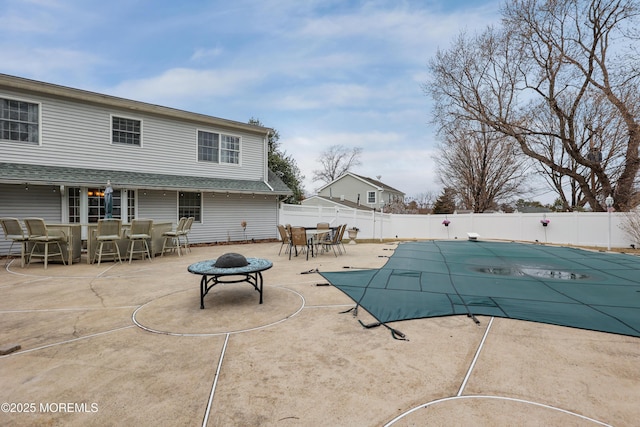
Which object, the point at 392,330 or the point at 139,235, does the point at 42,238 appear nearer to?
the point at 139,235

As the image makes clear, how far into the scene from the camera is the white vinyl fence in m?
13.0

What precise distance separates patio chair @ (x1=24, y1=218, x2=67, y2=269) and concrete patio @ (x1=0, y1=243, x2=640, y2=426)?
10.6 feet

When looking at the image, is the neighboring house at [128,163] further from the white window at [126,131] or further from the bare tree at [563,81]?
the bare tree at [563,81]

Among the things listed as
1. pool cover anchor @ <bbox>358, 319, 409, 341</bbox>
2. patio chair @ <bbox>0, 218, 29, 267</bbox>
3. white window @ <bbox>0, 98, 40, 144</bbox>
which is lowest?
pool cover anchor @ <bbox>358, 319, 409, 341</bbox>

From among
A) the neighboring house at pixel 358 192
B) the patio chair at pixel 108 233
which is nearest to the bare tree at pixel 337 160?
the neighboring house at pixel 358 192

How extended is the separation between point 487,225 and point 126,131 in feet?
56.1

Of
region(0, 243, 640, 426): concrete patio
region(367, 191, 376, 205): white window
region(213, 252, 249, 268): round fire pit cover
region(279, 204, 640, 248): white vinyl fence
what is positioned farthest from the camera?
region(367, 191, 376, 205): white window

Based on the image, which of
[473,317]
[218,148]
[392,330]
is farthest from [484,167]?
[392,330]

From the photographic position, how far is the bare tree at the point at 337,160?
38188 millimetres

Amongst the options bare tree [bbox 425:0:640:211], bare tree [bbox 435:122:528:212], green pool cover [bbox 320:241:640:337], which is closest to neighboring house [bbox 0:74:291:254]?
green pool cover [bbox 320:241:640:337]

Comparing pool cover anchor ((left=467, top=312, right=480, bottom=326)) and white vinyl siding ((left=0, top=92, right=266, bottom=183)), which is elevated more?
white vinyl siding ((left=0, top=92, right=266, bottom=183))

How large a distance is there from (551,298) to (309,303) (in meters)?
3.63

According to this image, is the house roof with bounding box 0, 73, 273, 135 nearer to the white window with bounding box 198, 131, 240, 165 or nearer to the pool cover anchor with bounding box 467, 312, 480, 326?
the white window with bounding box 198, 131, 240, 165

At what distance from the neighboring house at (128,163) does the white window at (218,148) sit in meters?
0.04
